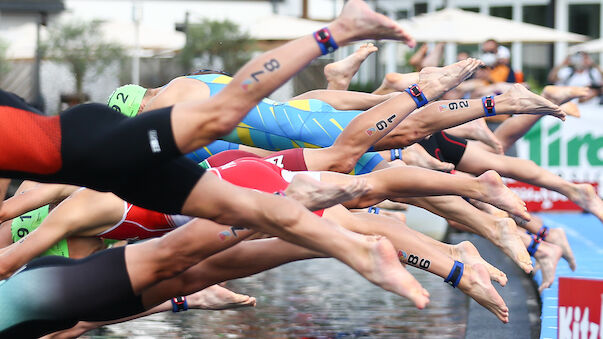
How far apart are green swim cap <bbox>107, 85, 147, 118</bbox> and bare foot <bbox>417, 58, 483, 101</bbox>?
161 cm

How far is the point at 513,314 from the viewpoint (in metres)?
7.04

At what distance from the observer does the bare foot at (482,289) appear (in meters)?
4.99

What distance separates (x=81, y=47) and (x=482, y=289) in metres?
18.2

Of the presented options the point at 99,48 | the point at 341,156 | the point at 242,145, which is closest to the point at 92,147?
the point at 341,156

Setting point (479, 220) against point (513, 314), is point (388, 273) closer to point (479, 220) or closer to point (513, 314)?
point (479, 220)

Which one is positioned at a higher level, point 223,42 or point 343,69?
point 343,69

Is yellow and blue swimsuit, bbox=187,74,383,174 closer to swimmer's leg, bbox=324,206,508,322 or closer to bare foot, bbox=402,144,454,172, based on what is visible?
bare foot, bbox=402,144,454,172

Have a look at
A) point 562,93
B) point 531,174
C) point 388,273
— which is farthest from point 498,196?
point 562,93

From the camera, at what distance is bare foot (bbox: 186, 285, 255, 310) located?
17.7ft

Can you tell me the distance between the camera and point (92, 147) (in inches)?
143

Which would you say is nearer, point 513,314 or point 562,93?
point 513,314

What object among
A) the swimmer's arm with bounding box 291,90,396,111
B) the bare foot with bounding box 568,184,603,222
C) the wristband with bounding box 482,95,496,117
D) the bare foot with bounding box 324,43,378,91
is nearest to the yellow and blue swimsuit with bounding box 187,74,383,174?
the swimmer's arm with bounding box 291,90,396,111

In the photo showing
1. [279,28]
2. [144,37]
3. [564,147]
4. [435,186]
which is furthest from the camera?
[144,37]

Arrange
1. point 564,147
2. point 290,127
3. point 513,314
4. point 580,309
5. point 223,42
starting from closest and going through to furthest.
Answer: point 580,309 → point 290,127 → point 513,314 → point 564,147 → point 223,42
